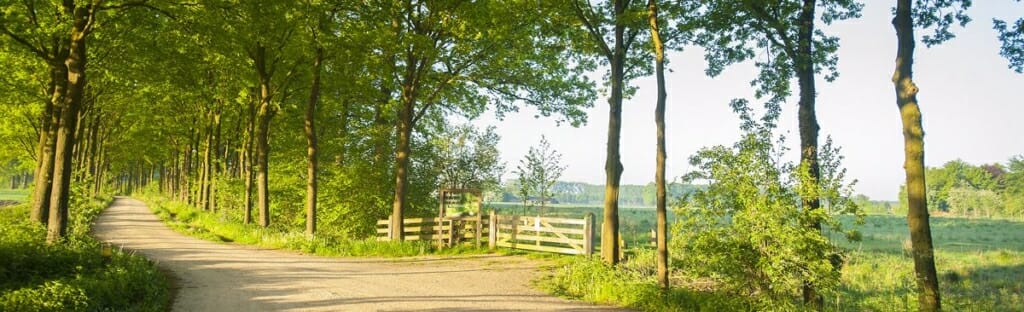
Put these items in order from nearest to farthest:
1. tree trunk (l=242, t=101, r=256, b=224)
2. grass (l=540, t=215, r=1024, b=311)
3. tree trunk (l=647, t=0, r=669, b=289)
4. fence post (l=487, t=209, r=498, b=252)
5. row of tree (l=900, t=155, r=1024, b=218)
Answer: grass (l=540, t=215, r=1024, b=311), tree trunk (l=647, t=0, r=669, b=289), fence post (l=487, t=209, r=498, b=252), tree trunk (l=242, t=101, r=256, b=224), row of tree (l=900, t=155, r=1024, b=218)

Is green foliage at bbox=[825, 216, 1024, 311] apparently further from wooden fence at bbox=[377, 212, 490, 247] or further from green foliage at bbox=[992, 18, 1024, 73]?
wooden fence at bbox=[377, 212, 490, 247]

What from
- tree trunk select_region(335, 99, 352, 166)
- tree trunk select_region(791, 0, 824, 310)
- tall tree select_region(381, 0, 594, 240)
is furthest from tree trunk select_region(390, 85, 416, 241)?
tree trunk select_region(791, 0, 824, 310)

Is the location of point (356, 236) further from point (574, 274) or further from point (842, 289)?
point (842, 289)

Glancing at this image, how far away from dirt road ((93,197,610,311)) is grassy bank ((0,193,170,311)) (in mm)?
668

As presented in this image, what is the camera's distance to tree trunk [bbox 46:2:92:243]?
13164 millimetres

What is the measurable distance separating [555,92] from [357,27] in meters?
7.80

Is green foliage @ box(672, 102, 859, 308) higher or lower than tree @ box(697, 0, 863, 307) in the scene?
lower

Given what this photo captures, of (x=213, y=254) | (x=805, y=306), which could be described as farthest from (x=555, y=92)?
(x=805, y=306)

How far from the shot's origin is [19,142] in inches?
1593

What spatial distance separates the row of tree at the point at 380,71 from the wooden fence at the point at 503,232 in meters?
1.51

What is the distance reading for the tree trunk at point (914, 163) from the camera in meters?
9.86

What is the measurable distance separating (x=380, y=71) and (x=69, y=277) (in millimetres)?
12571

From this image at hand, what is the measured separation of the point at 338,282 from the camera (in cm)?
1223

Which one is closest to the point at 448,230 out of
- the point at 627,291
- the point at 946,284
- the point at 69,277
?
the point at 627,291
